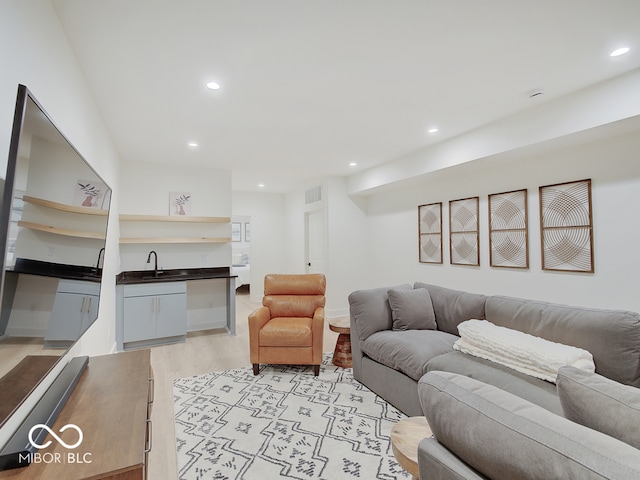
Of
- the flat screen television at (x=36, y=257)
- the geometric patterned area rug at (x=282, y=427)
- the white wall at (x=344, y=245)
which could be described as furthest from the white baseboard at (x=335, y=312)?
the flat screen television at (x=36, y=257)

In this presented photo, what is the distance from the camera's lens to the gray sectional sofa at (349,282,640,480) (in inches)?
30.9

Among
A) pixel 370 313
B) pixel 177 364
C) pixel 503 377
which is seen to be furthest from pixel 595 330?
pixel 177 364

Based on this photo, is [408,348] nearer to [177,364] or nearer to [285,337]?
[285,337]

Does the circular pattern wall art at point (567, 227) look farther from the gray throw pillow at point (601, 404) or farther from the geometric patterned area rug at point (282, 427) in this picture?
the gray throw pillow at point (601, 404)

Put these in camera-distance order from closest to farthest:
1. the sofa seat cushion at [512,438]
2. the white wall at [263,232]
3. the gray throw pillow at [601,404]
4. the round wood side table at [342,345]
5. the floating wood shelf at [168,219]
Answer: the sofa seat cushion at [512,438]
the gray throw pillow at [601,404]
the round wood side table at [342,345]
the floating wood shelf at [168,219]
the white wall at [263,232]

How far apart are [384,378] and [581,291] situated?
209 cm

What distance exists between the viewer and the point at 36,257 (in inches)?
39.4

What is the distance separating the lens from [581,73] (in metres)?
2.28

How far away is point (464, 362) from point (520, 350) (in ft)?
1.17

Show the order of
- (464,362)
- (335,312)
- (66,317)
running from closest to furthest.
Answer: (66,317)
(464,362)
(335,312)

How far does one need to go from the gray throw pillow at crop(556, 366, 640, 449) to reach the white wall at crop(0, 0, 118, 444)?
180 cm

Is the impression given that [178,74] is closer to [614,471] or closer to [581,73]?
[614,471]

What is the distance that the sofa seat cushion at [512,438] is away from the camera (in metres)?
0.60

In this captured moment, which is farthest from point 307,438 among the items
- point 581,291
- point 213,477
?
point 581,291
